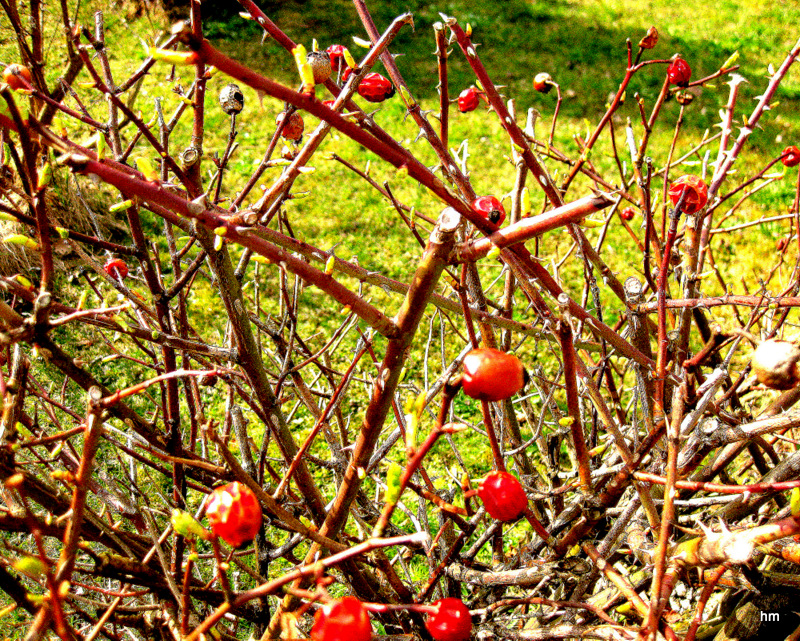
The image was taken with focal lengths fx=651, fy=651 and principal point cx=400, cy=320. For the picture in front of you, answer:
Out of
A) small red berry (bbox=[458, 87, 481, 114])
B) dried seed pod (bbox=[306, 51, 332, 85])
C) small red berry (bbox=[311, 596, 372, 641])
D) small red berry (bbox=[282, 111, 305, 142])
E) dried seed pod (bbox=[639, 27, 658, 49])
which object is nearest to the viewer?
small red berry (bbox=[311, 596, 372, 641])

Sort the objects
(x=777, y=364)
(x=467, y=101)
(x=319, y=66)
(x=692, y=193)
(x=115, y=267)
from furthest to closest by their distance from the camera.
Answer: (x=467, y=101)
(x=115, y=267)
(x=692, y=193)
(x=319, y=66)
(x=777, y=364)

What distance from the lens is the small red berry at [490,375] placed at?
796 mm

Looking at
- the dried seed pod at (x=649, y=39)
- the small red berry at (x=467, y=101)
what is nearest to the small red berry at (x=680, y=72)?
the dried seed pod at (x=649, y=39)

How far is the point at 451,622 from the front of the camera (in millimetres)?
1006

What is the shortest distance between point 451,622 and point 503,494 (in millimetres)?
211

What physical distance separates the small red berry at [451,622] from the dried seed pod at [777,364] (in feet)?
1.84

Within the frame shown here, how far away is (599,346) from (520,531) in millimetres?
1254

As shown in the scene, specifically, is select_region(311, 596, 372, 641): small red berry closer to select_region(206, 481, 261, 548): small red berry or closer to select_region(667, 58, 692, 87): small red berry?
select_region(206, 481, 261, 548): small red berry

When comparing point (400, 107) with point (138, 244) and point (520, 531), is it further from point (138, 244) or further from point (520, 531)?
point (138, 244)

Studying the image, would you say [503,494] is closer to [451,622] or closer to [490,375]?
[451,622]

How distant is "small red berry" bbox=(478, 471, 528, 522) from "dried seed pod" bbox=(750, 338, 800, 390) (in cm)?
38

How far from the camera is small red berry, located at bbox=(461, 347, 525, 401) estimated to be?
0.80 metres

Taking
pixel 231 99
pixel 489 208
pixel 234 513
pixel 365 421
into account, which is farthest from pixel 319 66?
pixel 234 513

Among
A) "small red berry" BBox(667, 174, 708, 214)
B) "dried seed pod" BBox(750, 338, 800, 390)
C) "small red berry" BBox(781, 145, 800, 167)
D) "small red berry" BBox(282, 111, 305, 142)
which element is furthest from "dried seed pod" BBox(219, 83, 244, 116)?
→ "small red berry" BBox(781, 145, 800, 167)
